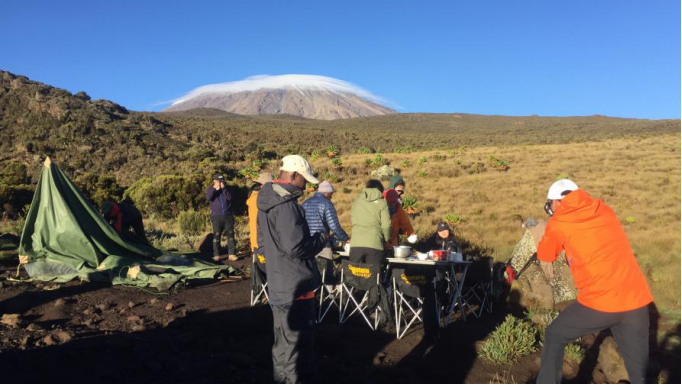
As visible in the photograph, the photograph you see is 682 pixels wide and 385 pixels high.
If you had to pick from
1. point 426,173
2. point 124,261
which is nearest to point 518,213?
point 124,261

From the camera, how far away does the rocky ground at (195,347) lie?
358cm

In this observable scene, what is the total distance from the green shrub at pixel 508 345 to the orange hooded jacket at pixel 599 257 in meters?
1.39

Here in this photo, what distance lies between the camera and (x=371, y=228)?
506cm

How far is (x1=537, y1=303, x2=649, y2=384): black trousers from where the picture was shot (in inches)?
107

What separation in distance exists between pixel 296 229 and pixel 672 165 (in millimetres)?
2532

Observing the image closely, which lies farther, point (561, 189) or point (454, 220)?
point (454, 220)

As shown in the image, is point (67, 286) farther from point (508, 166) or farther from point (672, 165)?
point (508, 166)

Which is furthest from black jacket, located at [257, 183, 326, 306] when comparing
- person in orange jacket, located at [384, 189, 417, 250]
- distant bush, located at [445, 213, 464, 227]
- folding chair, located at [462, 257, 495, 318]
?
distant bush, located at [445, 213, 464, 227]

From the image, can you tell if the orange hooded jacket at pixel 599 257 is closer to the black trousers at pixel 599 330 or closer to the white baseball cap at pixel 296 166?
the black trousers at pixel 599 330

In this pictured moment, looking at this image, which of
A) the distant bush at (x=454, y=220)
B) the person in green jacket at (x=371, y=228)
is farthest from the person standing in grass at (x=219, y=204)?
the distant bush at (x=454, y=220)

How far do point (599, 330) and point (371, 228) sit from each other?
8.39 ft

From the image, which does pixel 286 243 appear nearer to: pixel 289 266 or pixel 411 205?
pixel 289 266

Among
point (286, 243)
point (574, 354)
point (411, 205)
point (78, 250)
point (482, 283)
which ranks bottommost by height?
point (574, 354)

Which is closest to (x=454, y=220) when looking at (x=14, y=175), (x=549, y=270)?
(x=549, y=270)
